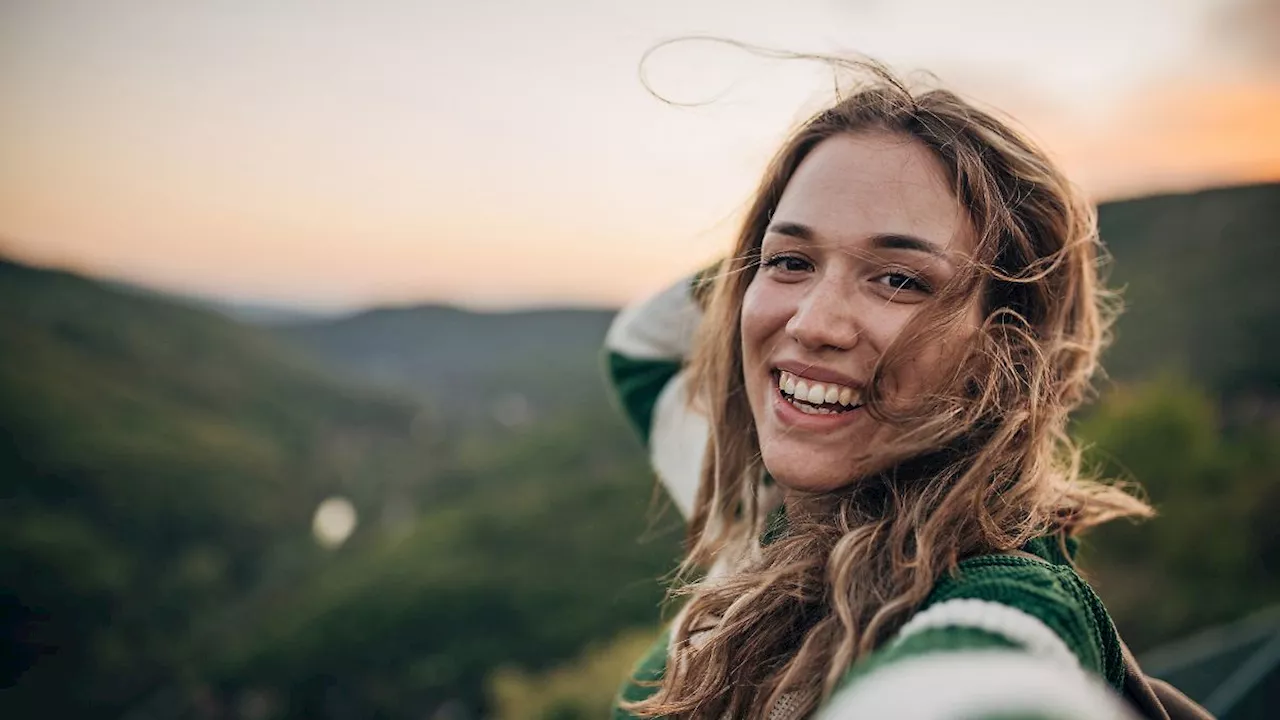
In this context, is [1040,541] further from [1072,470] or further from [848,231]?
[848,231]

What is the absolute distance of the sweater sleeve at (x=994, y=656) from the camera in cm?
85

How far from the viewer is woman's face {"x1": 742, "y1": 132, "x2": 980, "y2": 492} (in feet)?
4.80

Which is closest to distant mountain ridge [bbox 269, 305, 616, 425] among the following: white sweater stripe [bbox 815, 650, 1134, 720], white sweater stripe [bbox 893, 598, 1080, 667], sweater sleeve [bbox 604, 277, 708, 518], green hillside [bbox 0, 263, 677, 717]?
green hillside [bbox 0, 263, 677, 717]

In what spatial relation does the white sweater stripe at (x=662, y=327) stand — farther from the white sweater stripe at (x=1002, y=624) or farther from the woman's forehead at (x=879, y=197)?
the white sweater stripe at (x=1002, y=624)

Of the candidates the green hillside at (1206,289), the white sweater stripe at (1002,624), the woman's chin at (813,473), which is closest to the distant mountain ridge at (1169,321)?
the green hillside at (1206,289)

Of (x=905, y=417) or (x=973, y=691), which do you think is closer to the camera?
(x=973, y=691)

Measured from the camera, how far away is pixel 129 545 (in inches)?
2576

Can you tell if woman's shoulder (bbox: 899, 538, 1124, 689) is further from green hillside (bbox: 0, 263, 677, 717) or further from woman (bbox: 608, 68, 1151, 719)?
green hillside (bbox: 0, 263, 677, 717)

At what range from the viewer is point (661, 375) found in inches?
116

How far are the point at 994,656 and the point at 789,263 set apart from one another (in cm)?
86

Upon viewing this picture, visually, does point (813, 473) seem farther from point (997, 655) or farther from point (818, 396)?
point (997, 655)

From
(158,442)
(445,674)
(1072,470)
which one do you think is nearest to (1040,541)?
(1072,470)

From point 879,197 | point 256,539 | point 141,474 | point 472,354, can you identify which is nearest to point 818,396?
point 879,197

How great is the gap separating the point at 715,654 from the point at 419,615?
58087mm
